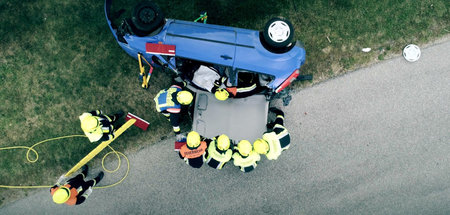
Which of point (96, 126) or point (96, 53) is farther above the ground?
point (96, 53)

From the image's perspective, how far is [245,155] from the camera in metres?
4.68

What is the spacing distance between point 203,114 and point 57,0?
3981 mm

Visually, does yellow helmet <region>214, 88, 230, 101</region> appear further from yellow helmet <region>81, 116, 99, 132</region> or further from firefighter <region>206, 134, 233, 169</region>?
yellow helmet <region>81, 116, 99, 132</region>

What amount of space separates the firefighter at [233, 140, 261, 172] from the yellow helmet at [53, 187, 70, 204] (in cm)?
300

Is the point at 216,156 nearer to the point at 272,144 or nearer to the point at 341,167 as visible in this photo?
the point at 272,144

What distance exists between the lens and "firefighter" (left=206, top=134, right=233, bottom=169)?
4.67 metres

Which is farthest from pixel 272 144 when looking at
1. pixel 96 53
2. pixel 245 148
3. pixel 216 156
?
pixel 96 53

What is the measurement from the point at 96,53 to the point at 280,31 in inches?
153

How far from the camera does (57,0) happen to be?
5883 mm

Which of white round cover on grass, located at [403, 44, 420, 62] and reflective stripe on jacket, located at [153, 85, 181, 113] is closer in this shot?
reflective stripe on jacket, located at [153, 85, 181, 113]

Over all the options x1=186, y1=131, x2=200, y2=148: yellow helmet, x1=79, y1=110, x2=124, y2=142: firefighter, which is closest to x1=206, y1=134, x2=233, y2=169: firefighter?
x1=186, y1=131, x2=200, y2=148: yellow helmet

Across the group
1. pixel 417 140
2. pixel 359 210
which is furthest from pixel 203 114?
pixel 417 140

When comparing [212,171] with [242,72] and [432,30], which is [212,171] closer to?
[242,72]

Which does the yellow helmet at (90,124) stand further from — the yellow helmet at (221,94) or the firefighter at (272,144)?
the firefighter at (272,144)
